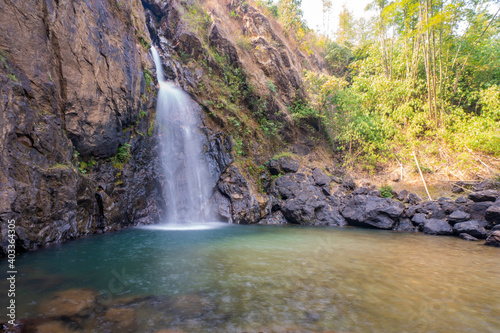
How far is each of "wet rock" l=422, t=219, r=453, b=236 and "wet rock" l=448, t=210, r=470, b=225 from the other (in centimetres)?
28

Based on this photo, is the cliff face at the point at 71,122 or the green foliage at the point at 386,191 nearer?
the cliff face at the point at 71,122

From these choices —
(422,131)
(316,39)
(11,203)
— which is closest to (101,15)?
(11,203)

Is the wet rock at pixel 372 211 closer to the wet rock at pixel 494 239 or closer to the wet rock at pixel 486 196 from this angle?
the wet rock at pixel 486 196

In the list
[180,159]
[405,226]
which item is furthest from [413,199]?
[180,159]

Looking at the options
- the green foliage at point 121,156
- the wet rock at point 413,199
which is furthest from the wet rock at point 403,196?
the green foliage at point 121,156

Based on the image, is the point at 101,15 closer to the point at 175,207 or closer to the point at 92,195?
the point at 92,195

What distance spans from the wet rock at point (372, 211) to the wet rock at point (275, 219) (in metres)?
2.87

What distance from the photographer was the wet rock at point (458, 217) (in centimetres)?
886

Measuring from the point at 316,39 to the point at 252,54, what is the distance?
11960mm

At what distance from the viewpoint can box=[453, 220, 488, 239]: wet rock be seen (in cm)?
791

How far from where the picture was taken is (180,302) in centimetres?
317

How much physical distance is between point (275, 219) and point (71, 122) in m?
8.99

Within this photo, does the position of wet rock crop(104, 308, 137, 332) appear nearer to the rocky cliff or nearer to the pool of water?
the pool of water

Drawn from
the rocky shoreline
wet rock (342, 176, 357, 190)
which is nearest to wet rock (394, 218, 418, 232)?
the rocky shoreline
